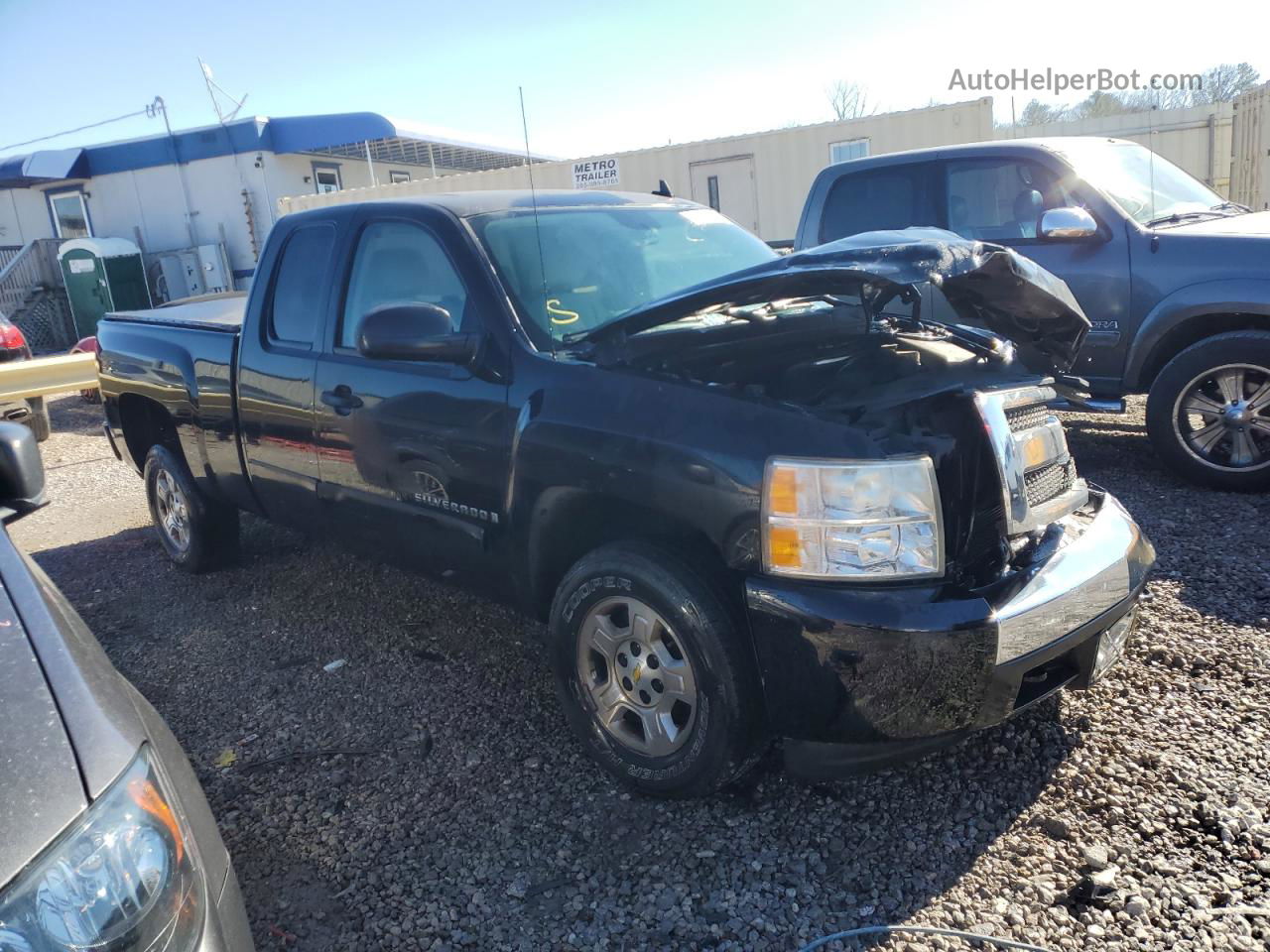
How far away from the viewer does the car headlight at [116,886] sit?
52.4 inches

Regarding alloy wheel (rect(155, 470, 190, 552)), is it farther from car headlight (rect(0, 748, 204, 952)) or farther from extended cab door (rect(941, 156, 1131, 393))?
extended cab door (rect(941, 156, 1131, 393))

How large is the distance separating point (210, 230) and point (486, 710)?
74.9 feet

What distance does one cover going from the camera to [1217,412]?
210 inches

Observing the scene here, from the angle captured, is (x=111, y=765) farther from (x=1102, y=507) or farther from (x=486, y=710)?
(x=1102, y=507)

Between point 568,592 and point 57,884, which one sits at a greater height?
point 57,884

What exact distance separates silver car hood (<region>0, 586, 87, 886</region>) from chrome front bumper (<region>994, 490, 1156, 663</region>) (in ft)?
6.66

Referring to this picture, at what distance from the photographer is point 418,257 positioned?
365 centimetres

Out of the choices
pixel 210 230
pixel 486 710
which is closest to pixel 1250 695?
pixel 486 710

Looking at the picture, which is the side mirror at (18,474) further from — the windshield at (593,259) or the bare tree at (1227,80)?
the bare tree at (1227,80)

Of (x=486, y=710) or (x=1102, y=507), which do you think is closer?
(x=1102, y=507)

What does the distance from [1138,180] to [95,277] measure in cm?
2139

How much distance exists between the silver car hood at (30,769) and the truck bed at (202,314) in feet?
10.8

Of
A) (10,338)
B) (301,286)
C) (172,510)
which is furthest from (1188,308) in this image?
(10,338)

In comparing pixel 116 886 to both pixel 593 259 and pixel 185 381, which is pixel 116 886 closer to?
pixel 593 259
